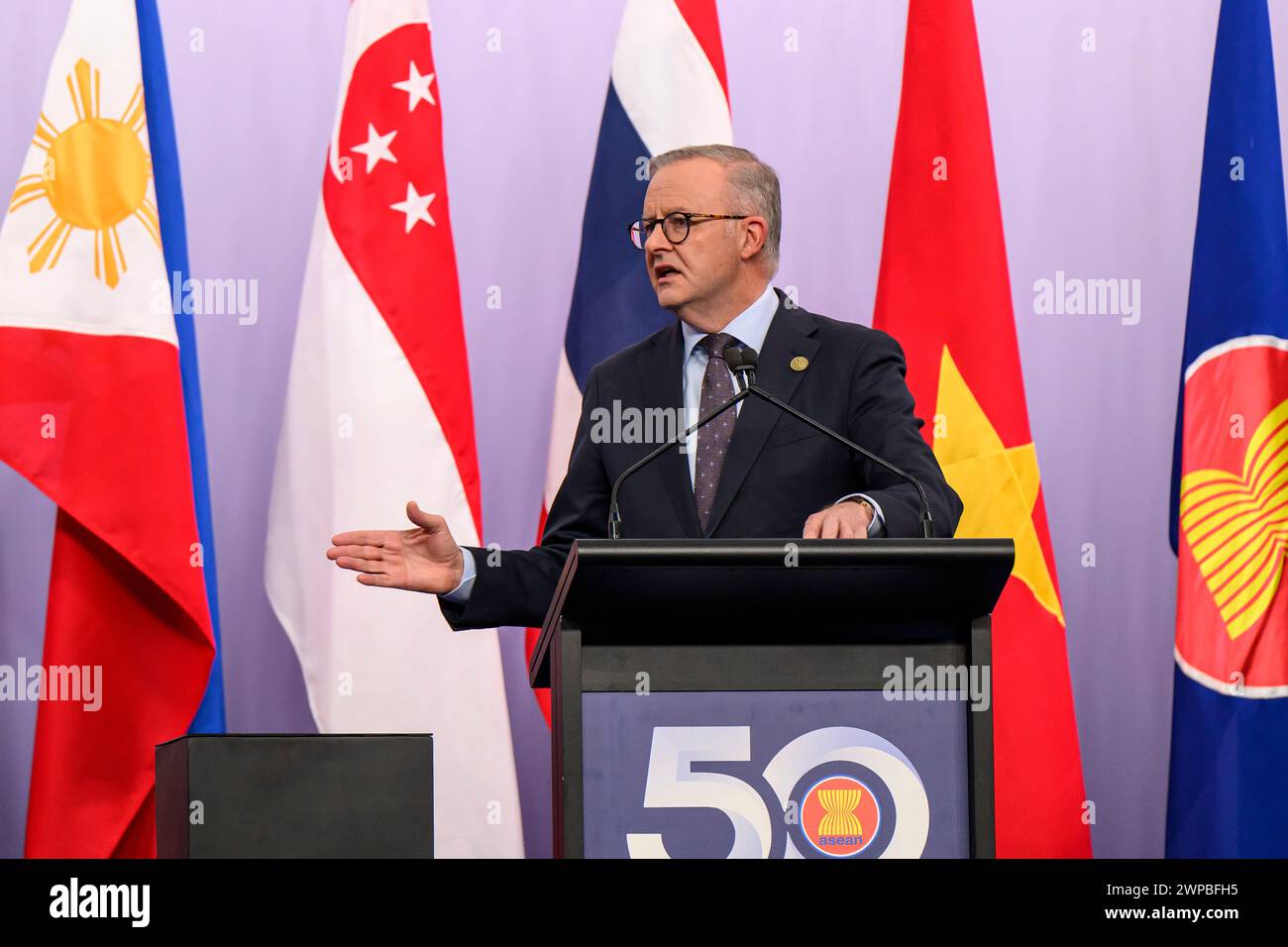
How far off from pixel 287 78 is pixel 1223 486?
8.66 feet

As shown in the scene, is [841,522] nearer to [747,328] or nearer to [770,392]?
[770,392]

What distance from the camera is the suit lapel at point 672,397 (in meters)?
2.26

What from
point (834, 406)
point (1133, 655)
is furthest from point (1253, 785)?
point (834, 406)

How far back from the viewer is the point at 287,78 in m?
3.95

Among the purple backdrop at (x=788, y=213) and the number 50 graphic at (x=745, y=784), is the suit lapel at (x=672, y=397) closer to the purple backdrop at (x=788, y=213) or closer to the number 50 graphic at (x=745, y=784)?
the number 50 graphic at (x=745, y=784)

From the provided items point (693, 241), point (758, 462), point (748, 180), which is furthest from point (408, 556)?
point (748, 180)

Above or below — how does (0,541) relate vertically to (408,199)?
below

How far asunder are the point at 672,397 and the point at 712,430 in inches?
3.5

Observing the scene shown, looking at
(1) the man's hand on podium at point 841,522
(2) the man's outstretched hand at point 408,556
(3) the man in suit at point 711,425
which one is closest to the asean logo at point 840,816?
(1) the man's hand on podium at point 841,522

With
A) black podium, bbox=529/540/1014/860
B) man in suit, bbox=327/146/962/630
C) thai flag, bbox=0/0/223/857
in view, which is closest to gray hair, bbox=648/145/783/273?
man in suit, bbox=327/146/962/630

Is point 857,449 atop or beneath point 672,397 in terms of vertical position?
beneath

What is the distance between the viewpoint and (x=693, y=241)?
2.53m

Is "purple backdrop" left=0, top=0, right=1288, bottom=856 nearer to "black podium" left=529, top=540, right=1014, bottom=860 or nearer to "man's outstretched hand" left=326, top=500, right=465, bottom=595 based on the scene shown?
"man's outstretched hand" left=326, top=500, right=465, bottom=595
